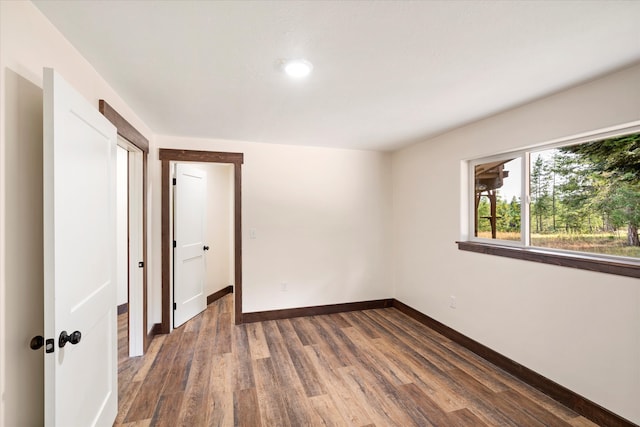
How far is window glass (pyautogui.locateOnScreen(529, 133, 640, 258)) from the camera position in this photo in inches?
70.7

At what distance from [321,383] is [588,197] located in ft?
8.02

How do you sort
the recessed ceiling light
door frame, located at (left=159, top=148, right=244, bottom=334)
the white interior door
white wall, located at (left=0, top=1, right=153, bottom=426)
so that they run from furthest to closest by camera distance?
door frame, located at (left=159, top=148, right=244, bottom=334) → the white interior door → the recessed ceiling light → white wall, located at (left=0, top=1, right=153, bottom=426)

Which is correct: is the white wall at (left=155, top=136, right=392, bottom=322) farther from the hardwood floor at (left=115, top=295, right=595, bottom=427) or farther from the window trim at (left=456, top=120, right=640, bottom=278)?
the window trim at (left=456, top=120, right=640, bottom=278)

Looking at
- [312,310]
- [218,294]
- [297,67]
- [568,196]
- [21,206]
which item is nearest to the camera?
[21,206]

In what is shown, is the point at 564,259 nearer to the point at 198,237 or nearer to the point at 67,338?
the point at 67,338

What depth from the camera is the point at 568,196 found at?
213 cm

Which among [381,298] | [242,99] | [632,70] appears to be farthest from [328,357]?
[632,70]

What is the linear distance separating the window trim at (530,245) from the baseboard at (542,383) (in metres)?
0.88

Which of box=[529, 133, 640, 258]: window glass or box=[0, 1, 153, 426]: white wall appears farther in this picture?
box=[529, 133, 640, 258]: window glass

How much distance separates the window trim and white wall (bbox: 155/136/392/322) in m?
1.31

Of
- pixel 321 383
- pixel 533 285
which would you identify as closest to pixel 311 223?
pixel 321 383

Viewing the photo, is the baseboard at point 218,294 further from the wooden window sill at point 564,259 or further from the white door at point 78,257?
the wooden window sill at point 564,259

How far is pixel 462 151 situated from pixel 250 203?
2.48 metres

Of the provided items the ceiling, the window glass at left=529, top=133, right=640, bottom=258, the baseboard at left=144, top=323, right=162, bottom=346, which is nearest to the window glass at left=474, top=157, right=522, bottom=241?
the window glass at left=529, top=133, right=640, bottom=258
